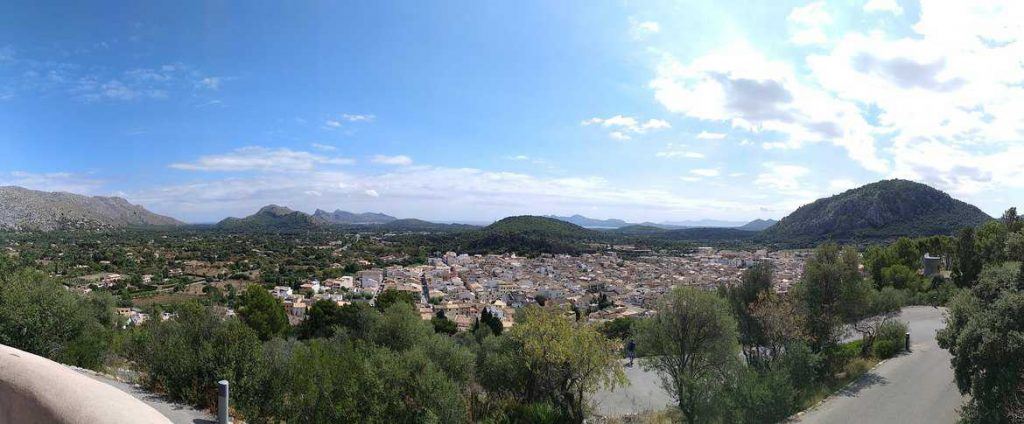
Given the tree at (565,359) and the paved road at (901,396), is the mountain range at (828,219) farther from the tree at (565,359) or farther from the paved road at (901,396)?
the tree at (565,359)

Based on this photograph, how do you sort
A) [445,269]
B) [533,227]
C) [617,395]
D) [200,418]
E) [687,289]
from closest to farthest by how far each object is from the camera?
[200,418] < [687,289] < [617,395] < [445,269] < [533,227]

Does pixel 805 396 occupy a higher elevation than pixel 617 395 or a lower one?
higher

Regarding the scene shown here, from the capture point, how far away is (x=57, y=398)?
2189 millimetres

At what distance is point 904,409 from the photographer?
13.2 metres

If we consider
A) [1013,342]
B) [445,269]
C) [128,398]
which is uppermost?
[128,398]

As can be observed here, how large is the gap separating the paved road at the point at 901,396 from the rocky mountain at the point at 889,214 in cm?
8597

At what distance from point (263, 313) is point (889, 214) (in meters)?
118

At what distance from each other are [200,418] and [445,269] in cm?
8240

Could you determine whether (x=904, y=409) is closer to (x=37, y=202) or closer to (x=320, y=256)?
(x=320, y=256)

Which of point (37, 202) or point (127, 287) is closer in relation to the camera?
point (127, 287)

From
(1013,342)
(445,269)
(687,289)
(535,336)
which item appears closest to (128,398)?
(535,336)

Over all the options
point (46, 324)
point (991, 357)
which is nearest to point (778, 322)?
point (991, 357)

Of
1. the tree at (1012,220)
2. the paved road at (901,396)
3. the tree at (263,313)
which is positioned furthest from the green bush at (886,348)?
the tree at (263,313)

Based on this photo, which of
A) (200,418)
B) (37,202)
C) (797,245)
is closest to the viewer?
(200,418)
